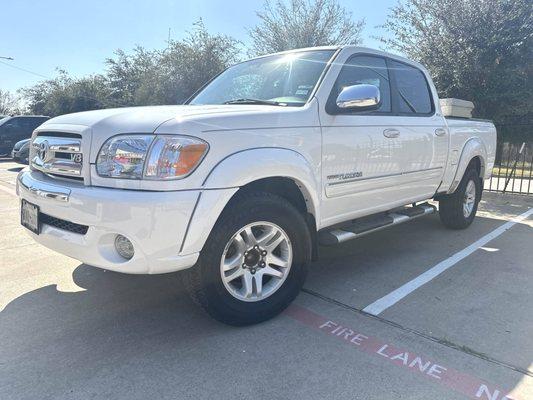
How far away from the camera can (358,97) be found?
327 cm

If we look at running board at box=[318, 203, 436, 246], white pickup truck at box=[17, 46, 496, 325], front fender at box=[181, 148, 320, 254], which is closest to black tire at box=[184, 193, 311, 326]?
white pickup truck at box=[17, 46, 496, 325]

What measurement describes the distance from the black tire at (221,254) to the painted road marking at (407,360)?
255 millimetres

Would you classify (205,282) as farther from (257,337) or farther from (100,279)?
(100,279)

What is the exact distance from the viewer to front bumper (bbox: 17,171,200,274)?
8.11 ft

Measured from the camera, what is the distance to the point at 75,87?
122 feet

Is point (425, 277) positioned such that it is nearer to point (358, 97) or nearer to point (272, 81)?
point (358, 97)

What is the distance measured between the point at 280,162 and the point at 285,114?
1.23 feet

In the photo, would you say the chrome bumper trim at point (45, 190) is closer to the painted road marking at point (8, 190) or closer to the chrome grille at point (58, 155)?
the chrome grille at point (58, 155)

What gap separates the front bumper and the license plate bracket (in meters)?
0.31

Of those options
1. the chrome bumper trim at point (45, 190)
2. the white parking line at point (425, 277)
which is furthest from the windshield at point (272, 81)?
the white parking line at point (425, 277)

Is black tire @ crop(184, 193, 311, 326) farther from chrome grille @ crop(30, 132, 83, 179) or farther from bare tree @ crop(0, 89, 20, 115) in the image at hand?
bare tree @ crop(0, 89, 20, 115)

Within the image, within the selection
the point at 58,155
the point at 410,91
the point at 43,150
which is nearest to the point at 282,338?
the point at 58,155

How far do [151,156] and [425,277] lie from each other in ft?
9.16

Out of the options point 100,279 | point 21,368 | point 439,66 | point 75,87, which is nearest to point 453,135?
point 100,279
